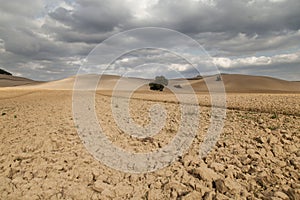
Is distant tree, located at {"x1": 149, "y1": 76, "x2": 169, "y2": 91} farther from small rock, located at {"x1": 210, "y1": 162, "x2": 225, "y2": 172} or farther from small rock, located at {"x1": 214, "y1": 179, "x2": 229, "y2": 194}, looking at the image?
small rock, located at {"x1": 214, "y1": 179, "x2": 229, "y2": 194}

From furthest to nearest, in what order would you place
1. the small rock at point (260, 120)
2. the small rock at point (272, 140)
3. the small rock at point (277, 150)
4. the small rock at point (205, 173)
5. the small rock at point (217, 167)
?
the small rock at point (260, 120)
the small rock at point (272, 140)
the small rock at point (277, 150)
the small rock at point (217, 167)
the small rock at point (205, 173)

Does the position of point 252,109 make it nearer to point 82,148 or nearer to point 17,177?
point 82,148

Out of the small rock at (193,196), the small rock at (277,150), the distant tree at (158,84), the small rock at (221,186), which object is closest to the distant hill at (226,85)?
the distant tree at (158,84)

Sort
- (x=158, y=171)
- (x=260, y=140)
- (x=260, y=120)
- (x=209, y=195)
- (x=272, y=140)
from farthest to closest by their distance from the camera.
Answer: (x=260, y=120)
(x=260, y=140)
(x=272, y=140)
(x=158, y=171)
(x=209, y=195)

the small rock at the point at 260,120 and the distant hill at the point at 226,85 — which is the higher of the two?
the distant hill at the point at 226,85

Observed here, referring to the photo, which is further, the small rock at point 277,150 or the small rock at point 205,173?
the small rock at point 277,150

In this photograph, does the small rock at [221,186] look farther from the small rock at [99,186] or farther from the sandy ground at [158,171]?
the small rock at [99,186]

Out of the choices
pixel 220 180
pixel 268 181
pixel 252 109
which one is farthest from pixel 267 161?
pixel 252 109

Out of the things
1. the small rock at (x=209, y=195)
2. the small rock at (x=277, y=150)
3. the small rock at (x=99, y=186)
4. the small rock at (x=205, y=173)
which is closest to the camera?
the small rock at (x=209, y=195)

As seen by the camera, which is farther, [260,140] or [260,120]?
[260,120]

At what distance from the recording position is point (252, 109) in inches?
476

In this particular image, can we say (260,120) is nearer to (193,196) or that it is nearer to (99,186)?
(193,196)

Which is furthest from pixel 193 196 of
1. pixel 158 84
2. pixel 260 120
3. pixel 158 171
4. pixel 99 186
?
pixel 158 84

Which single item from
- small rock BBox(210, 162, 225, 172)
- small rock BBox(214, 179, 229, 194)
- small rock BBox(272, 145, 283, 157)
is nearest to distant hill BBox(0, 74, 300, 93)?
small rock BBox(272, 145, 283, 157)
